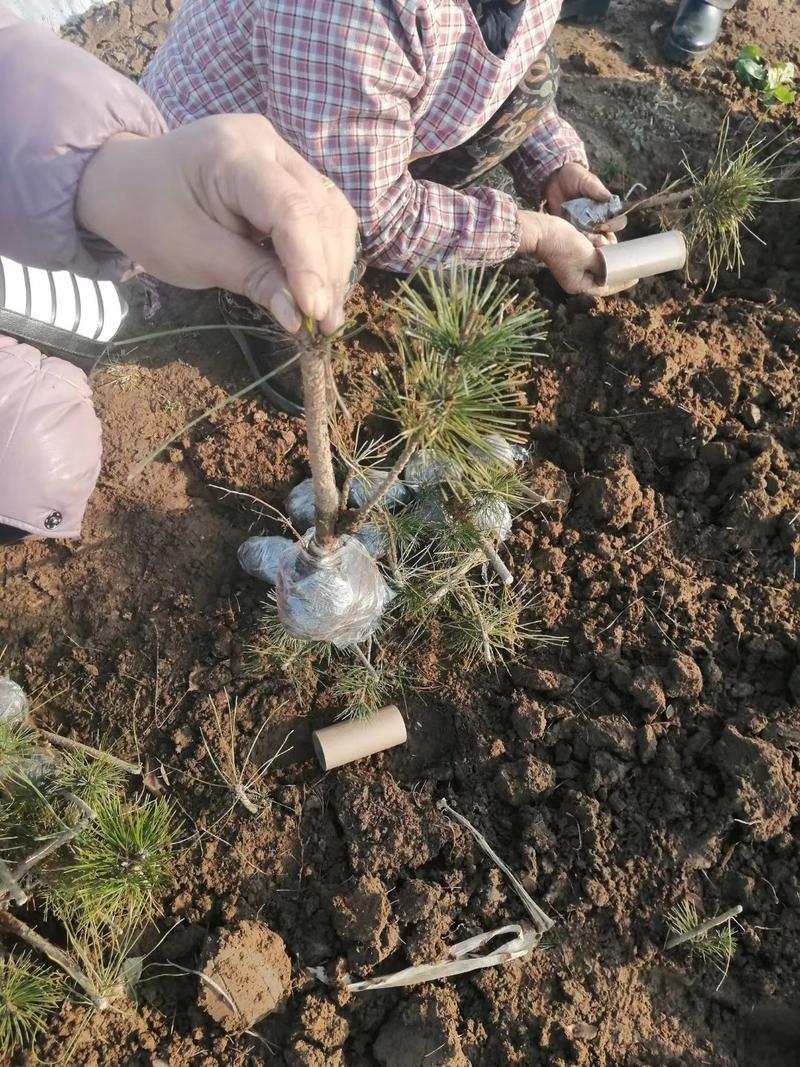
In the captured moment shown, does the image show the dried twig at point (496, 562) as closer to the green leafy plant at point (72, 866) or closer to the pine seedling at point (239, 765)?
the pine seedling at point (239, 765)

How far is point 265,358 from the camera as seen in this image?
7.01 ft

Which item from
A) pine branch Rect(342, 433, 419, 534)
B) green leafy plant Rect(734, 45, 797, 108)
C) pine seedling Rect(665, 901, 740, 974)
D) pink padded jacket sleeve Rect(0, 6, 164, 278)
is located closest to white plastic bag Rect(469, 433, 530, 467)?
pine branch Rect(342, 433, 419, 534)

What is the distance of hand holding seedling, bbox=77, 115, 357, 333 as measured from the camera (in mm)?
951

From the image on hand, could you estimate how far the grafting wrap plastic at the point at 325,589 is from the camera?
1511 mm

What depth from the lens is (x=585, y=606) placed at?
6.10ft

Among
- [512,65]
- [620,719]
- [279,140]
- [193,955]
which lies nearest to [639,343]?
[512,65]

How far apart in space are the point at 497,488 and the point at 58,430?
103cm

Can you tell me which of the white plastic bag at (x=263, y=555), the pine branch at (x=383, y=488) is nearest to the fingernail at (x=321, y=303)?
the pine branch at (x=383, y=488)

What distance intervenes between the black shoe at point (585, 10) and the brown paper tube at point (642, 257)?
1.33 meters

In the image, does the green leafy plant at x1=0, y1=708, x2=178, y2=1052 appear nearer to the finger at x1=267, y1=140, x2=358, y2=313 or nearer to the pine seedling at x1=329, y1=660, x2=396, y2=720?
the pine seedling at x1=329, y1=660, x2=396, y2=720

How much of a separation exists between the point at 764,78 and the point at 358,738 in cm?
269

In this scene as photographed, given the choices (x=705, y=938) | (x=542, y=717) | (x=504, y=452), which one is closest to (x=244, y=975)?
(x=542, y=717)

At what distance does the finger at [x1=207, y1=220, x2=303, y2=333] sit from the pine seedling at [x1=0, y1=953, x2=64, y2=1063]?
1308 millimetres

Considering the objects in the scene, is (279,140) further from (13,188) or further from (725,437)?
(725,437)
